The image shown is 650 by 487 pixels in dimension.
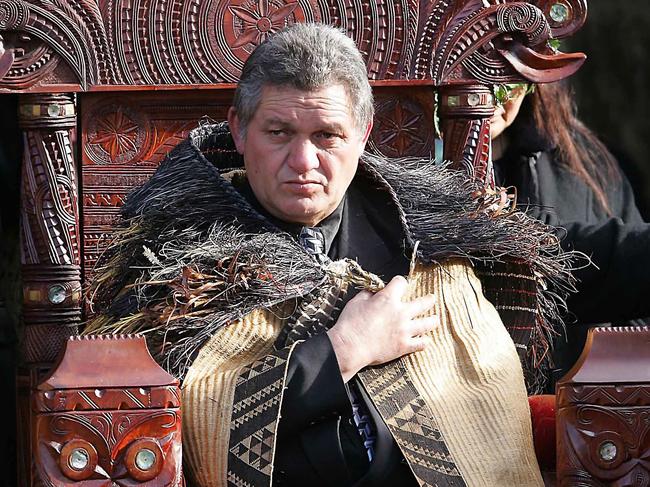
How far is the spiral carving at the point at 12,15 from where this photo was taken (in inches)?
148

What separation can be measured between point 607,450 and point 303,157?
92 centimetres

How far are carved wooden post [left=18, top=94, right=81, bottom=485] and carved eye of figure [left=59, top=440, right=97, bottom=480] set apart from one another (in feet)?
2.86

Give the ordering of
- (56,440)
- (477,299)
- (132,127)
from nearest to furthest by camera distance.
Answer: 1. (56,440)
2. (477,299)
3. (132,127)

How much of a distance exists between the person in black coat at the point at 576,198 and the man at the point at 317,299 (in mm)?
673

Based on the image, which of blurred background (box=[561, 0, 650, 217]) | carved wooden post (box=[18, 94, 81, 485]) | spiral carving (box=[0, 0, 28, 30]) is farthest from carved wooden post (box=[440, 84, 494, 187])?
blurred background (box=[561, 0, 650, 217])

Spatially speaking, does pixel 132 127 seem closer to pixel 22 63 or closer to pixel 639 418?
pixel 22 63

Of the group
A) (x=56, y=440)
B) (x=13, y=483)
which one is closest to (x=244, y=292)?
(x=56, y=440)

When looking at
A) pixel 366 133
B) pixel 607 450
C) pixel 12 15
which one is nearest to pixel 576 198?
A: pixel 366 133

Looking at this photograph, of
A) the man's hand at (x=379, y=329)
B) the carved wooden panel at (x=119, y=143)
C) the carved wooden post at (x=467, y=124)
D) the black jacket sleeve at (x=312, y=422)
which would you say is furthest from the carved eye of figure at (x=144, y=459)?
the carved wooden post at (x=467, y=124)

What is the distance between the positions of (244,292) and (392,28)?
889 mm

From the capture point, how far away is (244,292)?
3430 millimetres

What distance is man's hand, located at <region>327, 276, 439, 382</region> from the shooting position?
131 inches

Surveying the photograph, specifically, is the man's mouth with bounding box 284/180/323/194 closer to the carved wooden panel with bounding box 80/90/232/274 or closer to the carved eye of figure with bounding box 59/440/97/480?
the carved wooden panel with bounding box 80/90/232/274

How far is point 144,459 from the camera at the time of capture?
2992 millimetres
